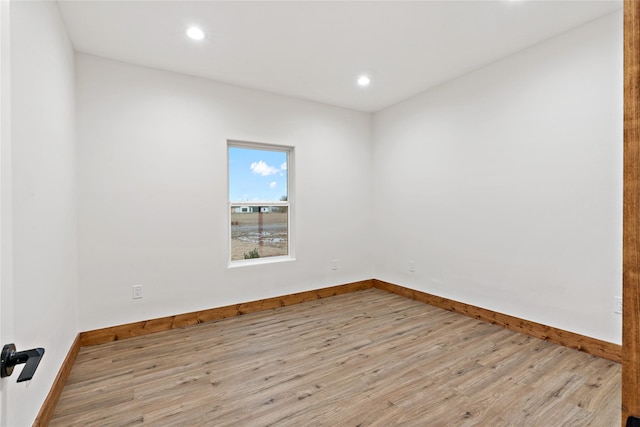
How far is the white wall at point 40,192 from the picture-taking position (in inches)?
55.6

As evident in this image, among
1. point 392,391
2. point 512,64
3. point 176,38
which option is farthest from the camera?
point 512,64

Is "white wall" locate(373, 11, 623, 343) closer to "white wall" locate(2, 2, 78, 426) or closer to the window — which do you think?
the window

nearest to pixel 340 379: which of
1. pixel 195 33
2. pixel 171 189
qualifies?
pixel 171 189

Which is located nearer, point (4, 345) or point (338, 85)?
point (4, 345)

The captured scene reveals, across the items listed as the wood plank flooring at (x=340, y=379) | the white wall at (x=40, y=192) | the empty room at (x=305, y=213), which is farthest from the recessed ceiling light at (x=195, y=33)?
the wood plank flooring at (x=340, y=379)

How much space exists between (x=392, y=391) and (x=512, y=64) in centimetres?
317

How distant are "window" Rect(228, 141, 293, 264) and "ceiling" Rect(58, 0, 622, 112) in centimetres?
91

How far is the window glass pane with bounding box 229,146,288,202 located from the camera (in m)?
3.74

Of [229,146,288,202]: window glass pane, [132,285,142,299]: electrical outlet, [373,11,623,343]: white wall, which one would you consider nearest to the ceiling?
[373,11,623,343]: white wall

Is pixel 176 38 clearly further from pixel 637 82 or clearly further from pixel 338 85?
pixel 637 82

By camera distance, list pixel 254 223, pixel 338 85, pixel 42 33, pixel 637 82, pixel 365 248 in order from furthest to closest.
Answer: pixel 365 248, pixel 254 223, pixel 338 85, pixel 42 33, pixel 637 82

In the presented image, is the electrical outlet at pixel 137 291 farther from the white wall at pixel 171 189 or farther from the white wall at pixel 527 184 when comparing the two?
the white wall at pixel 527 184

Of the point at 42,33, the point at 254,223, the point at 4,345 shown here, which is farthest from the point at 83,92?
the point at 4,345

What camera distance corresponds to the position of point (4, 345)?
0.67 metres
